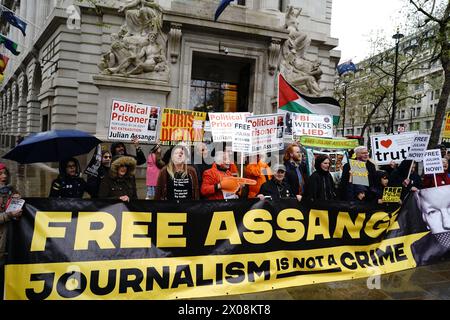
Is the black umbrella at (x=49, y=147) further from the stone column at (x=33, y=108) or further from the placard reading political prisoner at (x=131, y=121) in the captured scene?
the stone column at (x=33, y=108)

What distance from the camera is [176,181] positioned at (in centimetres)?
494

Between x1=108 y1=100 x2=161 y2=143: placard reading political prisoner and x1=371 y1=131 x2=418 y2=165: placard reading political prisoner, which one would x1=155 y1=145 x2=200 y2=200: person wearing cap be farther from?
x1=371 y1=131 x2=418 y2=165: placard reading political prisoner

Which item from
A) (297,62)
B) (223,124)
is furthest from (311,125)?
(297,62)

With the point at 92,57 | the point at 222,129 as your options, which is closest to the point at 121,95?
the point at 92,57

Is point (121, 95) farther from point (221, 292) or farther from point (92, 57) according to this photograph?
point (221, 292)

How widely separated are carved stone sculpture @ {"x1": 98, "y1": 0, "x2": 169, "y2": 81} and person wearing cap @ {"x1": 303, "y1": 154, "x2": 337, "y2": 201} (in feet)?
33.4

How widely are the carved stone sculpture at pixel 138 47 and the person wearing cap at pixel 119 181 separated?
973 centimetres

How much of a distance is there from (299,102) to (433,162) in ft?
9.38

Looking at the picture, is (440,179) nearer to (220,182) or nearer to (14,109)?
(220,182)

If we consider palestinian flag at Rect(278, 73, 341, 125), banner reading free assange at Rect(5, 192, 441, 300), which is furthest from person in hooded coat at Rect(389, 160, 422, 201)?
palestinian flag at Rect(278, 73, 341, 125)

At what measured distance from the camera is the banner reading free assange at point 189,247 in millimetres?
3830

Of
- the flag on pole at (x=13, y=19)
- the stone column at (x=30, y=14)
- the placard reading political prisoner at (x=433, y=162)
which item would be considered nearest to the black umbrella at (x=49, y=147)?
the placard reading political prisoner at (x=433, y=162)
